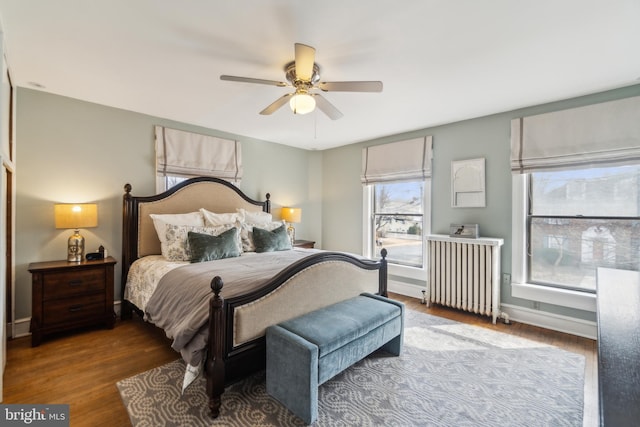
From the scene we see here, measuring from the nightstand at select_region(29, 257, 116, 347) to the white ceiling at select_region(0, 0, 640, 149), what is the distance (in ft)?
5.89

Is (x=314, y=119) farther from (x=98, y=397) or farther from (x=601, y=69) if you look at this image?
(x=98, y=397)

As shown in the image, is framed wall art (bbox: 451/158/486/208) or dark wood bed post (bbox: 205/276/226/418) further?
framed wall art (bbox: 451/158/486/208)

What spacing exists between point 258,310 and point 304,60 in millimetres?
1714

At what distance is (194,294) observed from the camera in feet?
6.78

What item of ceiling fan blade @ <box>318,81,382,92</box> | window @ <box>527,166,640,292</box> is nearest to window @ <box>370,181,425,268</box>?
window @ <box>527,166,640,292</box>

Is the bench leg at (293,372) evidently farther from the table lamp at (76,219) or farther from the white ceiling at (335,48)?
the table lamp at (76,219)

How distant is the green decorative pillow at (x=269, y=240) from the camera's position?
356cm

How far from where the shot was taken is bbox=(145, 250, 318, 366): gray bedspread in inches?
71.9

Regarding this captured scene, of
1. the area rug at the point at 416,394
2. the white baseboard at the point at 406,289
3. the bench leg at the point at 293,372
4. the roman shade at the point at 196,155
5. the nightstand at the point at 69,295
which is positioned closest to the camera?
the bench leg at the point at 293,372

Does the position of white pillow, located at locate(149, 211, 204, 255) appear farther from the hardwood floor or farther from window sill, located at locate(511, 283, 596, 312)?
window sill, located at locate(511, 283, 596, 312)

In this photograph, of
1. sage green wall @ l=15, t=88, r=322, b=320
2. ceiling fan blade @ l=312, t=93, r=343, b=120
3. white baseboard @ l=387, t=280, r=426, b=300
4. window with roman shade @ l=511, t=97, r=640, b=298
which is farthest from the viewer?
white baseboard @ l=387, t=280, r=426, b=300

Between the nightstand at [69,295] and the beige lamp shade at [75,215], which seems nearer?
the nightstand at [69,295]

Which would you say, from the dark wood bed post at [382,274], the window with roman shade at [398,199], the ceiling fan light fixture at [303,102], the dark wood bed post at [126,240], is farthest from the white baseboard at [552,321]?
the dark wood bed post at [126,240]

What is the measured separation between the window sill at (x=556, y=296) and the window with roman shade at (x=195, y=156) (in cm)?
403
